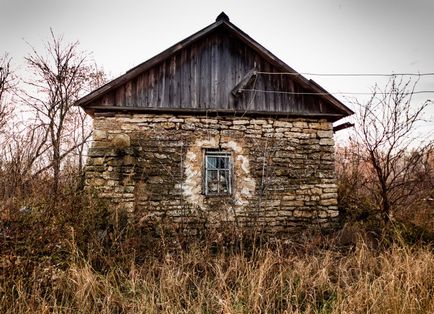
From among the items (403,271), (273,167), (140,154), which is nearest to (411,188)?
(273,167)

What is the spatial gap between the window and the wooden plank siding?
113cm

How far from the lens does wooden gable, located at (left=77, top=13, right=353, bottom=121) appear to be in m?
7.10

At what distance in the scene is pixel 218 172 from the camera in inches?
287

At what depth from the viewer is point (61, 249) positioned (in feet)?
12.2

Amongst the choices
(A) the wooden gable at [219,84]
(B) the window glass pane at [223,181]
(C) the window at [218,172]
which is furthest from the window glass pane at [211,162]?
(A) the wooden gable at [219,84]

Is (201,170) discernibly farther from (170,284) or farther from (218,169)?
(170,284)

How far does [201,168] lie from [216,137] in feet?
2.73

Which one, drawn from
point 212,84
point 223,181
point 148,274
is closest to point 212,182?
point 223,181

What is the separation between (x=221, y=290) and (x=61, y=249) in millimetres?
2037

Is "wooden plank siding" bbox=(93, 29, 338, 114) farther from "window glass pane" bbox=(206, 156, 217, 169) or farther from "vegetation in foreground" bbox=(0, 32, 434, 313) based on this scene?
"vegetation in foreground" bbox=(0, 32, 434, 313)

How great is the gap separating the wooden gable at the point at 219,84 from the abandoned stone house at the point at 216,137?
24 millimetres

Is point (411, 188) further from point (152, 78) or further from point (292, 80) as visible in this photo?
point (152, 78)

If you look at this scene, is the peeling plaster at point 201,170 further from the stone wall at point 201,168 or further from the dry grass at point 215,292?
the dry grass at point 215,292

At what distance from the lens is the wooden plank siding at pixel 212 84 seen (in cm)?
715
